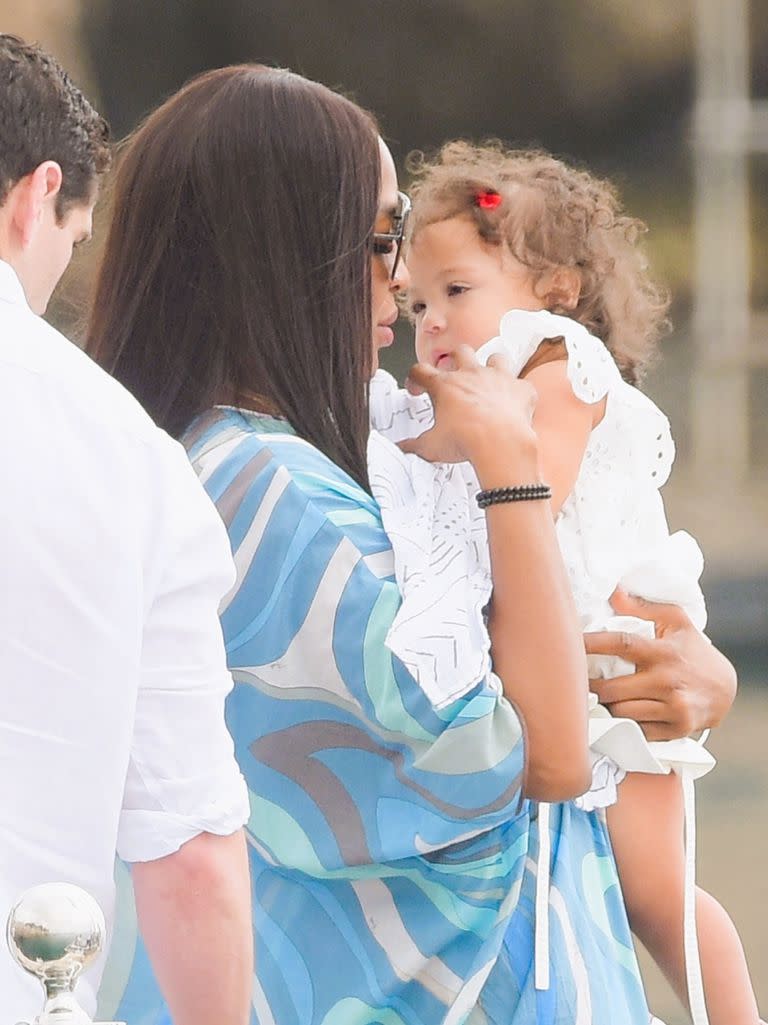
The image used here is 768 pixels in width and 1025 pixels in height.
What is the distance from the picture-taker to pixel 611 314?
2326 millimetres

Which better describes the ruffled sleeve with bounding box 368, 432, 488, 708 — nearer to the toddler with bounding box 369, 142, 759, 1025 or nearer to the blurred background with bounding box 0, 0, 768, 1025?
the toddler with bounding box 369, 142, 759, 1025

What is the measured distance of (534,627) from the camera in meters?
1.52

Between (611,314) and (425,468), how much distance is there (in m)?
0.69

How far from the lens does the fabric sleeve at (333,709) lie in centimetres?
147

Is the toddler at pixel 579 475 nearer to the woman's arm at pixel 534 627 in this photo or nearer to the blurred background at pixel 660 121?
the woman's arm at pixel 534 627

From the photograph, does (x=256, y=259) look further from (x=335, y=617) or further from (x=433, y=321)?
(x=433, y=321)

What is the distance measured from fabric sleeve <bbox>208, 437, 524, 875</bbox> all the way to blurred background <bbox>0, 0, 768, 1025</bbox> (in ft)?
16.5

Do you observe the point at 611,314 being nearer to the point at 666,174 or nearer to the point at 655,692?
the point at 655,692

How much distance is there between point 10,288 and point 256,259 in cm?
37

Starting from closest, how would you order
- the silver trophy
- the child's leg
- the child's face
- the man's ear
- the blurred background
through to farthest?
the silver trophy
the man's ear
the child's leg
the child's face
the blurred background

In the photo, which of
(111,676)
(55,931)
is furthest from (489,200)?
(55,931)

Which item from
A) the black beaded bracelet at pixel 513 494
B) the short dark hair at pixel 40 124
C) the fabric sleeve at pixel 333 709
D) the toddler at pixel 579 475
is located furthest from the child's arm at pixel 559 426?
the short dark hair at pixel 40 124

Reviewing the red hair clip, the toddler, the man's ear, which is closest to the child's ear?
the toddler

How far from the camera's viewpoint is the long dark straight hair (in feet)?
5.29
